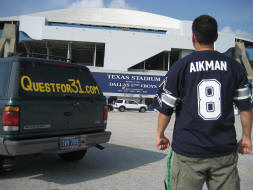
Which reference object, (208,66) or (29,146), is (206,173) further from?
(29,146)

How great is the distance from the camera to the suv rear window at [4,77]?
3758 mm

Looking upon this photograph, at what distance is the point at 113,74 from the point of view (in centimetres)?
3638

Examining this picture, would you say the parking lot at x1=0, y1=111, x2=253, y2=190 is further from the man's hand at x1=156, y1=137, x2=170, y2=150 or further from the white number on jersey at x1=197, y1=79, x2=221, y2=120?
the white number on jersey at x1=197, y1=79, x2=221, y2=120

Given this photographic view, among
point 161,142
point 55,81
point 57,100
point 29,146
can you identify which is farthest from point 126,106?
point 161,142

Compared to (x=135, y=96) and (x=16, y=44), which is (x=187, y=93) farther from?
(x=16, y=44)

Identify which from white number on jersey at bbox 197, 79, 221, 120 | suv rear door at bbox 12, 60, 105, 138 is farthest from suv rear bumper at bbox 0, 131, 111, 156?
white number on jersey at bbox 197, 79, 221, 120

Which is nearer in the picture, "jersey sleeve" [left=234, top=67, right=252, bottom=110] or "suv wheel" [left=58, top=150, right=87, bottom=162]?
"jersey sleeve" [left=234, top=67, right=252, bottom=110]

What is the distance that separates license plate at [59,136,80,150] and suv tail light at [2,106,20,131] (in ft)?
2.42

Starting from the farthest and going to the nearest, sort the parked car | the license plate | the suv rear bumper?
the parked car < the license plate < the suv rear bumper

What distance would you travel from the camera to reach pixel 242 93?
1.92 m

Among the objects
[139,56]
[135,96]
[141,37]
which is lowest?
[135,96]

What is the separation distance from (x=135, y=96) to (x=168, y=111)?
114ft

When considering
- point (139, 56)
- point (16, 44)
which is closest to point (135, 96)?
point (139, 56)

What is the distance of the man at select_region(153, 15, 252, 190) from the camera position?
1.80m
